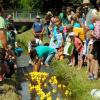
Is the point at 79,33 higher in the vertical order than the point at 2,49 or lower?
lower

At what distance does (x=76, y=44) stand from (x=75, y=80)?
9.90 ft

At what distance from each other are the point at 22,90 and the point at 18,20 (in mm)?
41387

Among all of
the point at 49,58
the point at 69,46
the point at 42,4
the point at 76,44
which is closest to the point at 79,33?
the point at 76,44

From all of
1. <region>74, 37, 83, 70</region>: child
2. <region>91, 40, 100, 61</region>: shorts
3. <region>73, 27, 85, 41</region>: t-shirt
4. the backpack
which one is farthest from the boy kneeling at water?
the backpack

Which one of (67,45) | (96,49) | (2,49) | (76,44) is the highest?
(2,49)

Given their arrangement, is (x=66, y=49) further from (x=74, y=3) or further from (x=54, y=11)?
(x=54, y=11)

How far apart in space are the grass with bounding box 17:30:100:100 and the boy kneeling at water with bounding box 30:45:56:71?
22.5 inches

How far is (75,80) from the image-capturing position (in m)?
14.8

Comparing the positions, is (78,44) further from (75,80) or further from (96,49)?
(75,80)

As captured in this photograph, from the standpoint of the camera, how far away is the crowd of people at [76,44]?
49.1 feet

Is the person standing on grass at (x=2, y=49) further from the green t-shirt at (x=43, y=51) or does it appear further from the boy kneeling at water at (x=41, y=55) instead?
the green t-shirt at (x=43, y=51)

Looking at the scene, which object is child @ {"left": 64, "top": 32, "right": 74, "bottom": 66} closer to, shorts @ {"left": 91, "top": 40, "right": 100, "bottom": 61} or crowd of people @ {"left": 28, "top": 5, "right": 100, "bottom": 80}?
crowd of people @ {"left": 28, "top": 5, "right": 100, "bottom": 80}

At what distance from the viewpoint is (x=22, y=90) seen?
14086 millimetres

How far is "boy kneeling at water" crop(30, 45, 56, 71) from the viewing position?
16.8m
